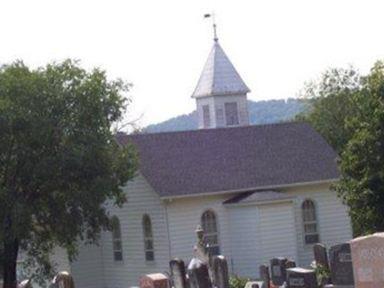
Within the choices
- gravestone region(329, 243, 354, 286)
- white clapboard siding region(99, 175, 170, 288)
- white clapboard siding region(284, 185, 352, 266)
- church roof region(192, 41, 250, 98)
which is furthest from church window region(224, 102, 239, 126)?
gravestone region(329, 243, 354, 286)

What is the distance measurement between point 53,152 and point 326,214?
556 inches

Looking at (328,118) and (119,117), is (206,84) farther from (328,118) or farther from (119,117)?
(119,117)

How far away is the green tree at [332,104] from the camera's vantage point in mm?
70125

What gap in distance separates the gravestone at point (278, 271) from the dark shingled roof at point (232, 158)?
39.3 feet

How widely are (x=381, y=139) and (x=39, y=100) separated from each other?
38.7ft

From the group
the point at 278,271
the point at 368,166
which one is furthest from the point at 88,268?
the point at 278,271

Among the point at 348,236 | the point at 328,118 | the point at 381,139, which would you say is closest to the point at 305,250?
the point at 348,236

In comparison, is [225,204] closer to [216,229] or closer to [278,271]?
[216,229]

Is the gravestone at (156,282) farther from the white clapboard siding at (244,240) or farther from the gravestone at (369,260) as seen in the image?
the white clapboard siding at (244,240)

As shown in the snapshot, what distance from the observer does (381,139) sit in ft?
136

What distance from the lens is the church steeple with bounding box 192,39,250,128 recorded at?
200 feet

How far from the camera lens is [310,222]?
50.4 metres

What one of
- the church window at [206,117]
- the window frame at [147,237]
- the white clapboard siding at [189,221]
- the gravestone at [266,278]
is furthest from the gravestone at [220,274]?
the church window at [206,117]

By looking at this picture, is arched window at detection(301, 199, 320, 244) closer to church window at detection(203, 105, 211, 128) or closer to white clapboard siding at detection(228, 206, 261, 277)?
white clapboard siding at detection(228, 206, 261, 277)
